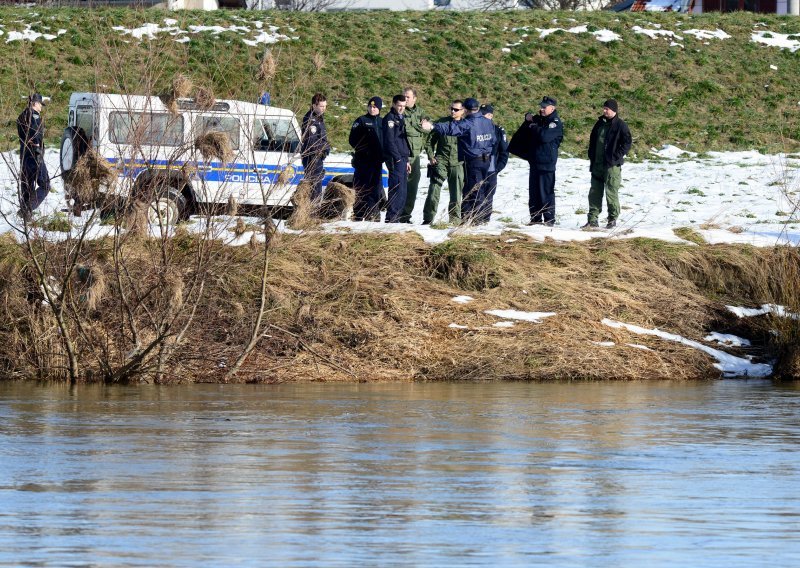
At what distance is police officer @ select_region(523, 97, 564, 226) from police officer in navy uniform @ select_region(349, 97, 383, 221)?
192cm

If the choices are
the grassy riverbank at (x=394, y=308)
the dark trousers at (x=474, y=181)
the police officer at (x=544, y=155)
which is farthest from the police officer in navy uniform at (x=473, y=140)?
the grassy riverbank at (x=394, y=308)

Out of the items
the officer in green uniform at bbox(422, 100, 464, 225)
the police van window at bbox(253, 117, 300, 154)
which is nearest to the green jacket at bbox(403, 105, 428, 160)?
the officer in green uniform at bbox(422, 100, 464, 225)

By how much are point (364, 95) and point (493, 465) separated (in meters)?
27.4

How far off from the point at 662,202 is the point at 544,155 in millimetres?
6432

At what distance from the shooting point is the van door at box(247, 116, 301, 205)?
1335 cm

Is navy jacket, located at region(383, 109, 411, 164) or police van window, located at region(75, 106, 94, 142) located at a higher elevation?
police van window, located at region(75, 106, 94, 142)

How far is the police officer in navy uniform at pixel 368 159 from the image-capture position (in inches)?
698

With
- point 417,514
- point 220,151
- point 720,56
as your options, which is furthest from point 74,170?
point 720,56

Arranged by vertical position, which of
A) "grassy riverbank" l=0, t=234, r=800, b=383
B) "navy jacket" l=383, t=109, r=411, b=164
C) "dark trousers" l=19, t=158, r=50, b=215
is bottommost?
"grassy riverbank" l=0, t=234, r=800, b=383

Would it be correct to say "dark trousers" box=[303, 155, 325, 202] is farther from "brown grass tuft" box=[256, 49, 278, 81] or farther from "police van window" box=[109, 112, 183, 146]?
"police van window" box=[109, 112, 183, 146]

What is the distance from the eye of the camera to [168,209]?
13477 millimetres

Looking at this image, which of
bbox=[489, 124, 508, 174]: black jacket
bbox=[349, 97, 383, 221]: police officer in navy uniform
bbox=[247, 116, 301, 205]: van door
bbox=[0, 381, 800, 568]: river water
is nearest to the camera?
bbox=[0, 381, 800, 568]: river water

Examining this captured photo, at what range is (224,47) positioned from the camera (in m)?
37.2

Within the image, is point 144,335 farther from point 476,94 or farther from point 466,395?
point 476,94
